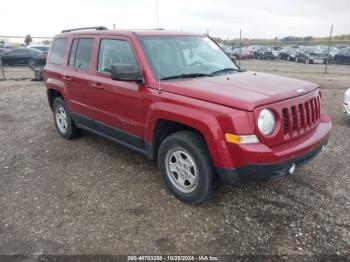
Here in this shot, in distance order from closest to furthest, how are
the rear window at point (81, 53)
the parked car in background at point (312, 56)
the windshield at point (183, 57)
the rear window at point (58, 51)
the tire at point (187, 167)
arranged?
the tire at point (187, 167) → the windshield at point (183, 57) → the rear window at point (81, 53) → the rear window at point (58, 51) → the parked car in background at point (312, 56)

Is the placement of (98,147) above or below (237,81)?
below

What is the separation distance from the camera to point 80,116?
17.1 feet

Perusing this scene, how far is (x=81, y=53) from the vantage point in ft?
16.5

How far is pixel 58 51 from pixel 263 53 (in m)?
28.3

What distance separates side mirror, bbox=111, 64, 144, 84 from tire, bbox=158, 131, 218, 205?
0.79 meters

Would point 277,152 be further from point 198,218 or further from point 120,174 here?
point 120,174

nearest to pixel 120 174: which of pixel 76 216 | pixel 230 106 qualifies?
pixel 76 216

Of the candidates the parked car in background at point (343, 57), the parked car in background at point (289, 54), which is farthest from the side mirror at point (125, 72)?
the parked car in background at point (289, 54)

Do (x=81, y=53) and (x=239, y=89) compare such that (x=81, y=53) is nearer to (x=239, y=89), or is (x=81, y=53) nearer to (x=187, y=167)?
(x=187, y=167)

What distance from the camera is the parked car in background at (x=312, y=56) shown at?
2570 centimetres

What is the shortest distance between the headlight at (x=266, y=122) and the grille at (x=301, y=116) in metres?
0.16

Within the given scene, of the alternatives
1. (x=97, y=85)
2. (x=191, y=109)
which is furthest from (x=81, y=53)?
(x=191, y=109)

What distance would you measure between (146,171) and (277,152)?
6.72ft

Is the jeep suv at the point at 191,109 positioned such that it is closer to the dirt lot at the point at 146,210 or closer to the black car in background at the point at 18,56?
the dirt lot at the point at 146,210
